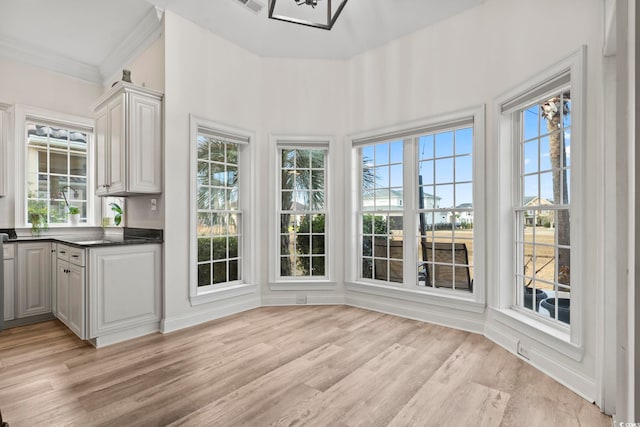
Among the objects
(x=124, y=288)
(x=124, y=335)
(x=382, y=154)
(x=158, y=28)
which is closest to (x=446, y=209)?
(x=382, y=154)

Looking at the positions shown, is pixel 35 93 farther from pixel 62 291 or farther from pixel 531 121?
pixel 531 121

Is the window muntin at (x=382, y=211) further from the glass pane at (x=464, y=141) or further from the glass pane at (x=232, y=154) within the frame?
the glass pane at (x=232, y=154)

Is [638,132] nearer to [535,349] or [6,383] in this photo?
[535,349]

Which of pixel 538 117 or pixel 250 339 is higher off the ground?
pixel 538 117

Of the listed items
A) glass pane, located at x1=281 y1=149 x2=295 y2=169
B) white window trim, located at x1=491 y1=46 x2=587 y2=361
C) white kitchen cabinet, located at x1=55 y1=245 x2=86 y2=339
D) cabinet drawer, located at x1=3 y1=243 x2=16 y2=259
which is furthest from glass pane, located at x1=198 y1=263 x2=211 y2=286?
white window trim, located at x1=491 y1=46 x2=587 y2=361

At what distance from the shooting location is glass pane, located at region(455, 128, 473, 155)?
348 cm

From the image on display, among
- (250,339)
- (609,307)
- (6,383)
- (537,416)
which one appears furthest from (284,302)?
(609,307)

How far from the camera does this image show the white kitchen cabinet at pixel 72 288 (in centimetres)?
297

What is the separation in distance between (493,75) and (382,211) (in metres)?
1.82

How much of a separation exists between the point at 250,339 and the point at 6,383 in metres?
1.73

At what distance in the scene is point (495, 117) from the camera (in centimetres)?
310

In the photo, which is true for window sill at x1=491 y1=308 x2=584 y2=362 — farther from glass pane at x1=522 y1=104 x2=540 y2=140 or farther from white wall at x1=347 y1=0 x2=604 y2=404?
glass pane at x1=522 y1=104 x2=540 y2=140

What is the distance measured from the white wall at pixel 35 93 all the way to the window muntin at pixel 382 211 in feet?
12.5

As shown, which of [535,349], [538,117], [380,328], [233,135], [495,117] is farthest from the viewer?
[233,135]
